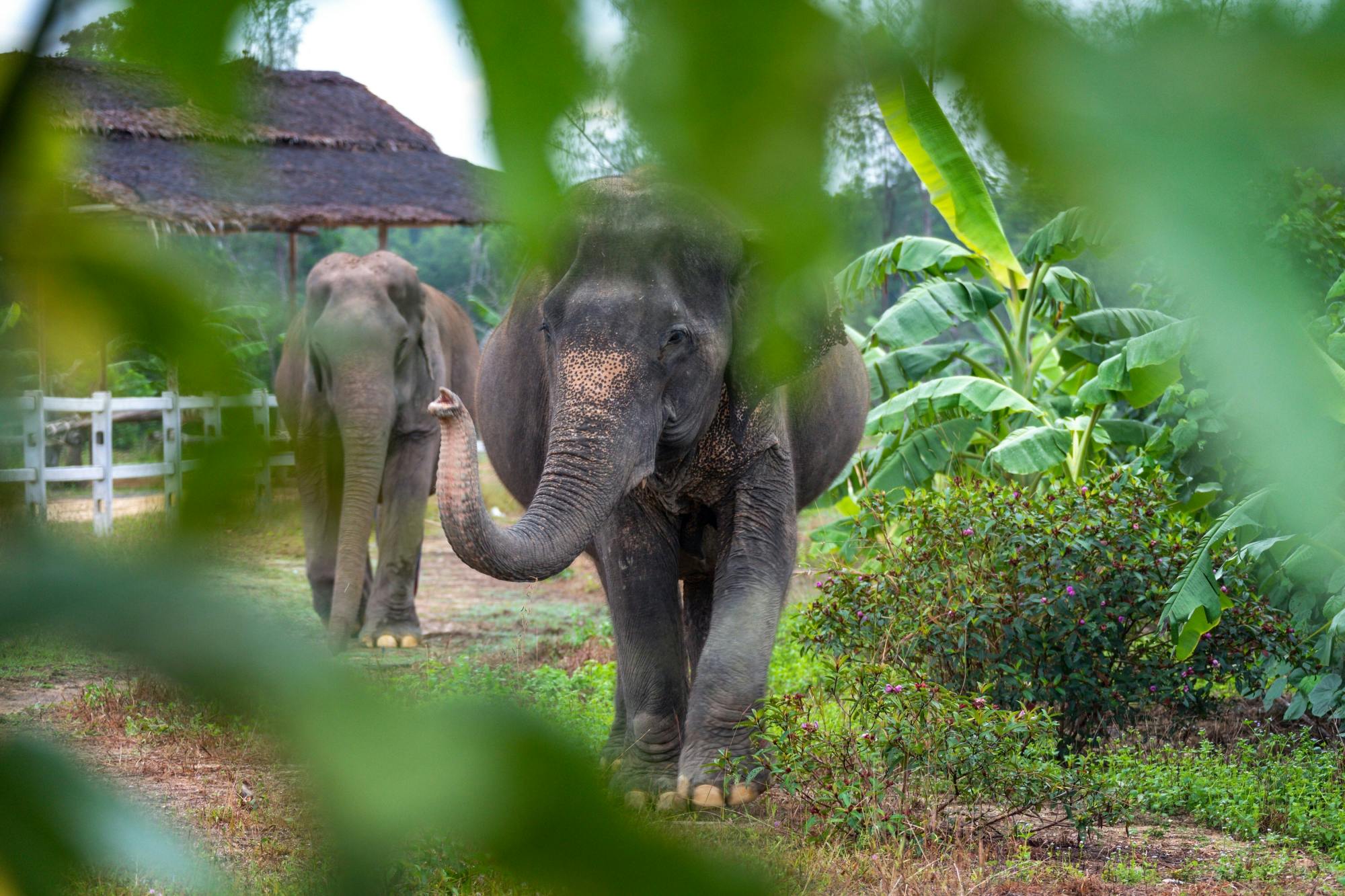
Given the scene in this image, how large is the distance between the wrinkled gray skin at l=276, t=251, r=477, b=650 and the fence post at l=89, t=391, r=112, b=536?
5.50m

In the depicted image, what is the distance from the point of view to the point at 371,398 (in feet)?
23.5

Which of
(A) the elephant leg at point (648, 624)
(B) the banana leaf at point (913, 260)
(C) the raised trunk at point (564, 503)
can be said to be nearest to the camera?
(C) the raised trunk at point (564, 503)

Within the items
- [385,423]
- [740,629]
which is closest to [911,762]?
[740,629]

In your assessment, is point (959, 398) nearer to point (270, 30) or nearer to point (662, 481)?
point (662, 481)

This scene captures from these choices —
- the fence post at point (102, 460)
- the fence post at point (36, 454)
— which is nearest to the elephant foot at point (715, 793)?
the fence post at point (102, 460)

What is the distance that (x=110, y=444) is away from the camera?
0.59m

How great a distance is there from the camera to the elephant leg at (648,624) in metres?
4.19

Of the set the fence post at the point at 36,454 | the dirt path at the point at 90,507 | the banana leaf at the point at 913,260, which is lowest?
the dirt path at the point at 90,507

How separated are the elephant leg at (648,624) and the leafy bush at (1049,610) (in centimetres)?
74

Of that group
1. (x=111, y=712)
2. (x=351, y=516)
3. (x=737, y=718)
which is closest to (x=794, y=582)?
(x=351, y=516)

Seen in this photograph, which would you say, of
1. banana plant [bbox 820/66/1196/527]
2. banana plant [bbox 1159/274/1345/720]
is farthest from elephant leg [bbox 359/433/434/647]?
banana plant [bbox 1159/274/1345/720]

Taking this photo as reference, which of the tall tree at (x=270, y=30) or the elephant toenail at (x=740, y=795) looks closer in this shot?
the tall tree at (x=270, y=30)

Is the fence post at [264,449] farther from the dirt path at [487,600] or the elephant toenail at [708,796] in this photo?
the dirt path at [487,600]

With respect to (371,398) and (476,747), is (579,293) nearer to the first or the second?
A: (476,747)
